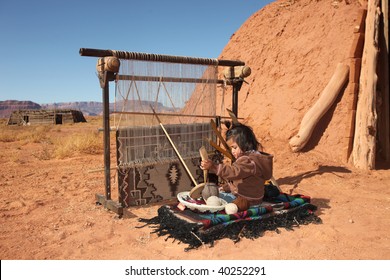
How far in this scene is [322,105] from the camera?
7340 mm

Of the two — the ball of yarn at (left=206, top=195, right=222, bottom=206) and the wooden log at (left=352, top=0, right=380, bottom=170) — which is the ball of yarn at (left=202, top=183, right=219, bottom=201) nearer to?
the ball of yarn at (left=206, top=195, right=222, bottom=206)

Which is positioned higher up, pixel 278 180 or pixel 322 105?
pixel 322 105

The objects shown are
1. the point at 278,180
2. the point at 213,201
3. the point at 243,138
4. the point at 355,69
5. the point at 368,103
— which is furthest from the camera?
the point at 355,69

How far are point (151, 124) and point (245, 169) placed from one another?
1588 mm

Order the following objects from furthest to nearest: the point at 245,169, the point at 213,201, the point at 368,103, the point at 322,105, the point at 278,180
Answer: the point at 322,105 → the point at 368,103 → the point at 278,180 → the point at 213,201 → the point at 245,169

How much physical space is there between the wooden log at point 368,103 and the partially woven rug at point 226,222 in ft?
10.7

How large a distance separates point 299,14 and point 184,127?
19.6ft

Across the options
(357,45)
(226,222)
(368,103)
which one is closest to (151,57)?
(226,222)

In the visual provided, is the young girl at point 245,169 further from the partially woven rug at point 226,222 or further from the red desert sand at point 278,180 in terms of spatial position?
the red desert sand at point 278,180

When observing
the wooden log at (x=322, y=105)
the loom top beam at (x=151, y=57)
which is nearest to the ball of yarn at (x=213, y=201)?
the loom top beam at (x=151, y=57)

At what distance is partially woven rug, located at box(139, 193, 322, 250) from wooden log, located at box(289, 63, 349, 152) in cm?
330

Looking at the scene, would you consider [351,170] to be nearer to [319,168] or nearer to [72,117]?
[319,168]

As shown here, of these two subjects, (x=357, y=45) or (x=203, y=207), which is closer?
(x=203, y=207)

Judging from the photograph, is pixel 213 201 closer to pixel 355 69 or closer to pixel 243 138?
pixel 243 138
